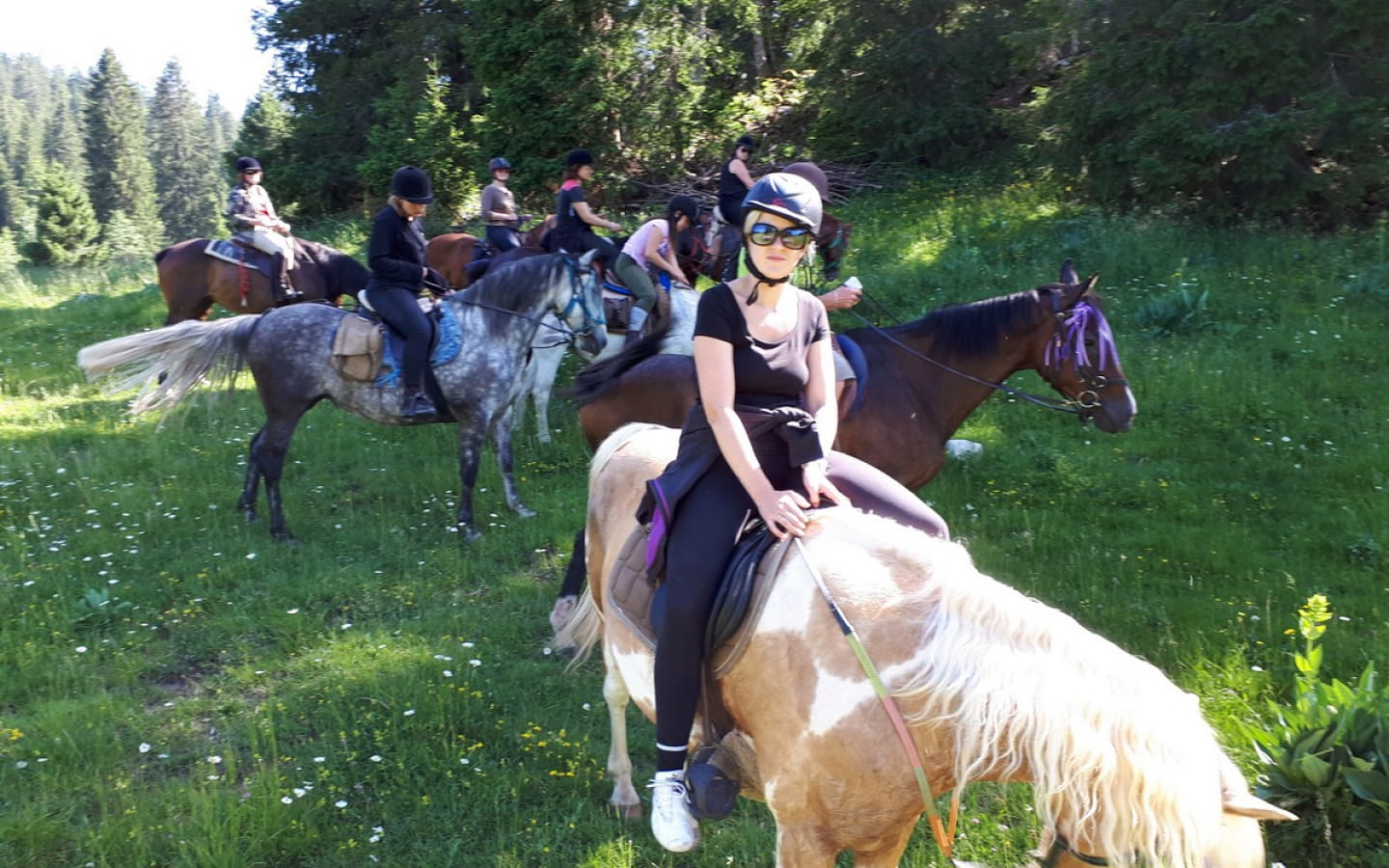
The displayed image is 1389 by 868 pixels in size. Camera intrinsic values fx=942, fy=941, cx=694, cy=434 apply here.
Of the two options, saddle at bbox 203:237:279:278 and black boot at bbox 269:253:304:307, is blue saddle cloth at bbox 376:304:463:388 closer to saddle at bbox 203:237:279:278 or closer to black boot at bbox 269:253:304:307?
black boot at bbox 269:253:304:307

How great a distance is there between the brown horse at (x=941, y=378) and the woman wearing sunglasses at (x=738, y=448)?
301 cm

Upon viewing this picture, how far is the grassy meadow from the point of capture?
4.07 m

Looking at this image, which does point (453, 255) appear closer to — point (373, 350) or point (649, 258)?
point (649, 258)

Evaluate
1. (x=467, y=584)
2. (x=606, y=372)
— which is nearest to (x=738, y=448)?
(x=606, y=372)

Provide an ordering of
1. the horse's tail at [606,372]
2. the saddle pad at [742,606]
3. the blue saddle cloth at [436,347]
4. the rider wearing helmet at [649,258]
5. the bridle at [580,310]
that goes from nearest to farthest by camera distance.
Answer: the saddle pad at [742,606], the horse's tail at [606,372], the blue saddle cloth at [436,347], the bridle at [580,310], the rider wearing helmet at [649,258]

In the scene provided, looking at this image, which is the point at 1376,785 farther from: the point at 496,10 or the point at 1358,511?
the point at 496,10

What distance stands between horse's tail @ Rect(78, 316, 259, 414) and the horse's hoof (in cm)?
388

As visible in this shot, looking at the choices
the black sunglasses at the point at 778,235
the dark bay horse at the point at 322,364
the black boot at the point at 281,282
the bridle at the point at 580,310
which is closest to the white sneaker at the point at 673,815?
the black sunglasses at the point at 778,235

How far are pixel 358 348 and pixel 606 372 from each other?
7.87 ft

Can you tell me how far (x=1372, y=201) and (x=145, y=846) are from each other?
15648 mm

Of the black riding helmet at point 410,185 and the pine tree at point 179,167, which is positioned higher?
the pine tree at point 179,167

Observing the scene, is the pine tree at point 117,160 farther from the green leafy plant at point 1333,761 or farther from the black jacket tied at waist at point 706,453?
the green leafy plant at point 1333,761

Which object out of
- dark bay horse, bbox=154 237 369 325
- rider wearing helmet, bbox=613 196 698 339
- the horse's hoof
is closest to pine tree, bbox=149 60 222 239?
dark bay horse, bbox=154 237 369 325

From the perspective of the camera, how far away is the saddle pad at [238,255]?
12.0 meters
